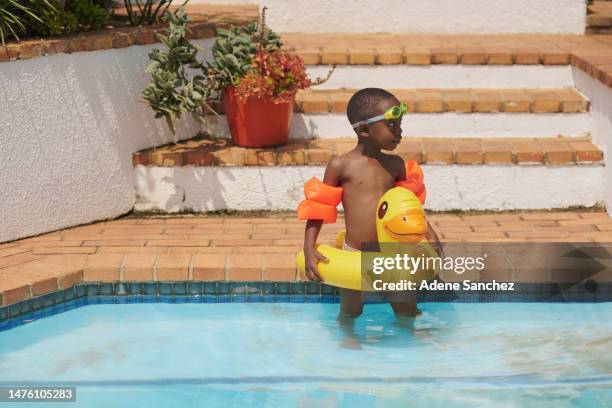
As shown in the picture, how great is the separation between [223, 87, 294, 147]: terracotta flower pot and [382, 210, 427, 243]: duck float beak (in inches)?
104

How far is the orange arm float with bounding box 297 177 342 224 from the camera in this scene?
587 centimetres

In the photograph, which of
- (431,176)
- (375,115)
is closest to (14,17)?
(375,115)

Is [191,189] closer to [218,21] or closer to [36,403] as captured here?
[218,21]

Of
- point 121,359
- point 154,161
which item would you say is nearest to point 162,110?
point 154,161

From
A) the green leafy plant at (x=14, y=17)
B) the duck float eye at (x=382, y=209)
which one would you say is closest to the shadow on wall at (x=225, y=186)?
the green leafy plant at (x=14, y=17)

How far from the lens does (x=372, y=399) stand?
18.4ft

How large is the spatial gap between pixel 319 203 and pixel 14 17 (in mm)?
3091

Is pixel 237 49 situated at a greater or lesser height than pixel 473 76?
greater

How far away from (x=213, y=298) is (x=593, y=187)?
329 cm

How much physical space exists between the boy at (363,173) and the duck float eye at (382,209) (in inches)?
4.7

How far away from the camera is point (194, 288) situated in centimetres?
676

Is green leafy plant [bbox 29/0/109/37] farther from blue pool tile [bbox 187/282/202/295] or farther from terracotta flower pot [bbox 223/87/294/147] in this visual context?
blue pool tile [bbox 187/282/202/295]

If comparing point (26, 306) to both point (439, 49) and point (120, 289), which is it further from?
point (439, 49)

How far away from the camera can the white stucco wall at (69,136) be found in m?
7.45
